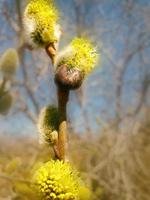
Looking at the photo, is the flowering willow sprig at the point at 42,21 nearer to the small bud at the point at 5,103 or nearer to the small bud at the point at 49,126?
the small bud at the point at 49,126

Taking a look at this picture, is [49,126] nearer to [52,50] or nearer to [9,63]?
[52,50]

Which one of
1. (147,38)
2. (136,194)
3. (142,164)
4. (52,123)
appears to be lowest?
(52,123)

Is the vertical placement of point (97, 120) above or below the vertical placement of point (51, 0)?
above

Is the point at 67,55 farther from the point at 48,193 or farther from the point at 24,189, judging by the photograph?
the point at 24,189

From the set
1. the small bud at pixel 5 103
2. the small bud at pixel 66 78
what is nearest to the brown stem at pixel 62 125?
the small bud at pixel 66 78

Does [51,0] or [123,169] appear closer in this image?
[51,0]

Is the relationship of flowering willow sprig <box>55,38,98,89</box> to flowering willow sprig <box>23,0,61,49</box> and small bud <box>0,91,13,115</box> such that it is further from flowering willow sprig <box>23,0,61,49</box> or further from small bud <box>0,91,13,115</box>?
small bud <box>0,91,13,115</box>

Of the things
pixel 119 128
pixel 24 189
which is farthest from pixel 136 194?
pixel 24 189

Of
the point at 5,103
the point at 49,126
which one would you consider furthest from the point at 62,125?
the point at 5,103
